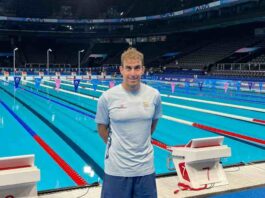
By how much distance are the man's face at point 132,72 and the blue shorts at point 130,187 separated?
63 cm

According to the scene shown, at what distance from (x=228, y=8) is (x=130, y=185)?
35.7 m

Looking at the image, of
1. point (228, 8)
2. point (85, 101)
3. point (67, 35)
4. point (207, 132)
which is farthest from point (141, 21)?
point (207, 132)

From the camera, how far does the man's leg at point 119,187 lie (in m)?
2.47

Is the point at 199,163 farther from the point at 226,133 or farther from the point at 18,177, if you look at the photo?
the point at 226,133

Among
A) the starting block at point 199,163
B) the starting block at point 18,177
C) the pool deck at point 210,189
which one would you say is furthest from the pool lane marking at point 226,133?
the starting block at point 18,177

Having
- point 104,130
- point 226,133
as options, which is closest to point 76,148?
point 226,133

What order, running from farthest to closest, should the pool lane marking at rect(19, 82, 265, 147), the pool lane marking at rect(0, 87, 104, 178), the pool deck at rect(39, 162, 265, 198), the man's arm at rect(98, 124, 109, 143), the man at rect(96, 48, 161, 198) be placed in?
the pool lane marking at rect(19, 82, 265, 147), the pool lane marking at rect(0, 87, 104, 178), the pool deck at rect(39, 162, 265, 198), the man's arm at rect(98, 124, 109, 143), the man at rect(96, 48, 161, 198)

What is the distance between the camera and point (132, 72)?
243 centimetres

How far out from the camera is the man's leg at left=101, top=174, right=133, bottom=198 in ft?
8.12

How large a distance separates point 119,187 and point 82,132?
5810 mm

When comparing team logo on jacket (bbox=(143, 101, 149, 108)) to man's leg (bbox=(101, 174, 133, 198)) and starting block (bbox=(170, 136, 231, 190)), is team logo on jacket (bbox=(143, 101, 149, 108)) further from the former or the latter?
starting block (bbox=(170, 136, 231, 190))

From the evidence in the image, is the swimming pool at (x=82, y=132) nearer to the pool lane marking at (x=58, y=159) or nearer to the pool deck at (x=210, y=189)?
the pool lane marking at (x=58, y=159)

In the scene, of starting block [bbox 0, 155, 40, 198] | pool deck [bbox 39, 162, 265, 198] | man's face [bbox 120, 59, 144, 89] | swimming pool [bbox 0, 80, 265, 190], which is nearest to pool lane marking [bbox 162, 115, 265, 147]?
swimming pool [bbox 0, 80, 265, 190]

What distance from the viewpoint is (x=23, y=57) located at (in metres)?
44.4
